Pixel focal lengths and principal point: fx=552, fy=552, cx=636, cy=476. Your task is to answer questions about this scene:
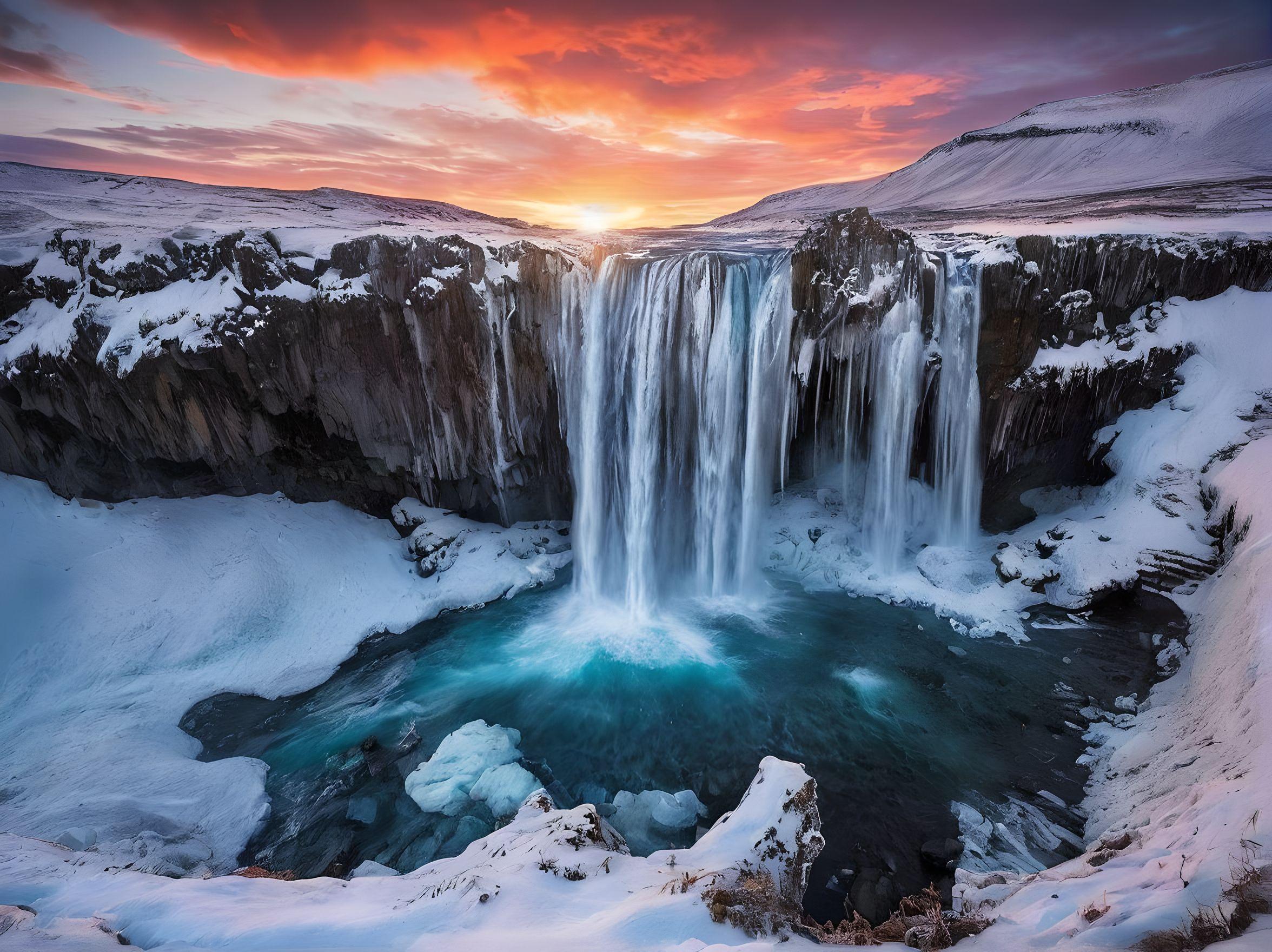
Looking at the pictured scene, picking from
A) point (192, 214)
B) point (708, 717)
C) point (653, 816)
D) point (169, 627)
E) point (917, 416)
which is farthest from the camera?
point (192, 214)

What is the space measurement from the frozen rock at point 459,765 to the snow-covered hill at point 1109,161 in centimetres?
2219

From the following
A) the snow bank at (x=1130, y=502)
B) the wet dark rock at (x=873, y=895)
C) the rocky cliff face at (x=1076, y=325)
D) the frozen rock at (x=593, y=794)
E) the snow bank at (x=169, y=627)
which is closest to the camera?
the wet dark rock at (x=873, y=895)

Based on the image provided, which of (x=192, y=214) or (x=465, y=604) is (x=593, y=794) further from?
(x=192, y=214)

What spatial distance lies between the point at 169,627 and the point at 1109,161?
127ft

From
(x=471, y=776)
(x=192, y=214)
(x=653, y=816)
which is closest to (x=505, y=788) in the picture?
(x=471, y=776)

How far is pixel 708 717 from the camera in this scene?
11.2 metres

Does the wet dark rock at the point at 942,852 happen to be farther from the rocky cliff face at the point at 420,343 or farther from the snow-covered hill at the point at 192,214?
the snow-covered hill at the point at 192,214

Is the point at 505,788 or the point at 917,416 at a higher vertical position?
the point at 917,416

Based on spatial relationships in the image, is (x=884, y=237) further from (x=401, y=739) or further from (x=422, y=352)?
(x=401, y=739)

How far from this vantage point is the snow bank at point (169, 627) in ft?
30.3

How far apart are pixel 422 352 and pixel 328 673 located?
8717 millimetres

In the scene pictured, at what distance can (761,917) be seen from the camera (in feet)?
15.3

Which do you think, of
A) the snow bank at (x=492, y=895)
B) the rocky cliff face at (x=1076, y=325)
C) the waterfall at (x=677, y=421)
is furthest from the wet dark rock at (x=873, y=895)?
the rocky cliff face at (x=1076, y=325)

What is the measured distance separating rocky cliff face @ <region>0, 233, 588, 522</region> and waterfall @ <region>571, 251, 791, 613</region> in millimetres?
1485
